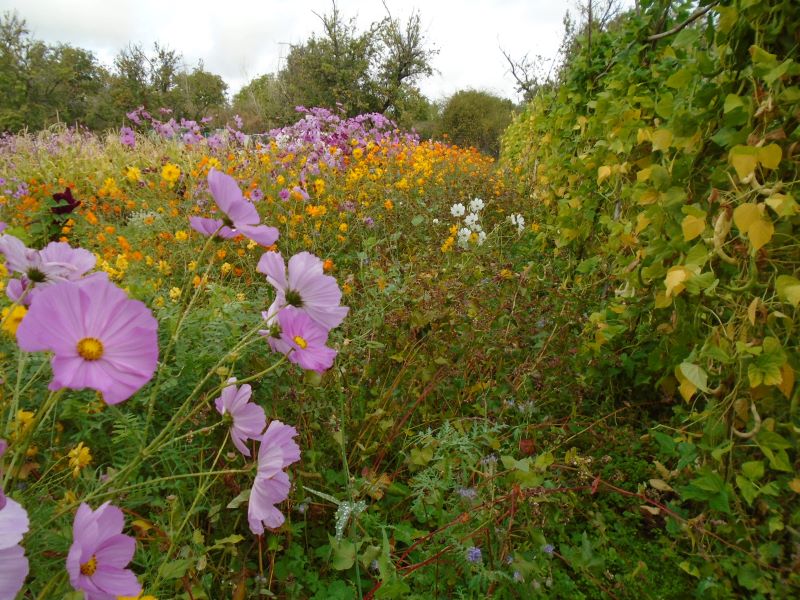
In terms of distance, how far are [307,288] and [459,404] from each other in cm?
112

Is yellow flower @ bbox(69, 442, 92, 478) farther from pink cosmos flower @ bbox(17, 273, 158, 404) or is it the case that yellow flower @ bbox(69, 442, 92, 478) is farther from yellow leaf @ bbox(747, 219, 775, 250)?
yellow leaf @ bbox(747, 219, 775, 250)

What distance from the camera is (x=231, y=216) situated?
64cm

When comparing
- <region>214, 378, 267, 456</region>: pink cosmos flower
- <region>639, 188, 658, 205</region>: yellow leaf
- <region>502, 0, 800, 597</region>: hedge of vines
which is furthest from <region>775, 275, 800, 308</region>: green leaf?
<region>214, 378, 267, 456</region>: pink cosmos flower

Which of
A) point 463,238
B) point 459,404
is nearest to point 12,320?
point 459,404

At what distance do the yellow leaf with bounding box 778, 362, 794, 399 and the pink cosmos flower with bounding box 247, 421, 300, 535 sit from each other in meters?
1.09

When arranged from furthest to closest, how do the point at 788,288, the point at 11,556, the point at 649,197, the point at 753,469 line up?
the point at 649,197, the point at 753,469, the point at 788,288, the point at 11,556

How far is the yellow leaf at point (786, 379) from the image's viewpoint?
1.08 m

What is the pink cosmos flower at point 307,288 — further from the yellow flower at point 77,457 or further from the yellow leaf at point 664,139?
the yellow leaf at point 664,139

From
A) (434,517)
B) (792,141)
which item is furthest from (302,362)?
(792,141)

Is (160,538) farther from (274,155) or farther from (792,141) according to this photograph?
(274,155)

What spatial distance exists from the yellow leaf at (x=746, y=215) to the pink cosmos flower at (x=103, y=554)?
4.01ft

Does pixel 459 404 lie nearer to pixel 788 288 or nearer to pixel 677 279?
pixel 677 279

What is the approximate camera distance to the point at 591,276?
7.27 feet

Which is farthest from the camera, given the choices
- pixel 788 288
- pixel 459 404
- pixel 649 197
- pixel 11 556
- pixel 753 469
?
pixel 459 404
